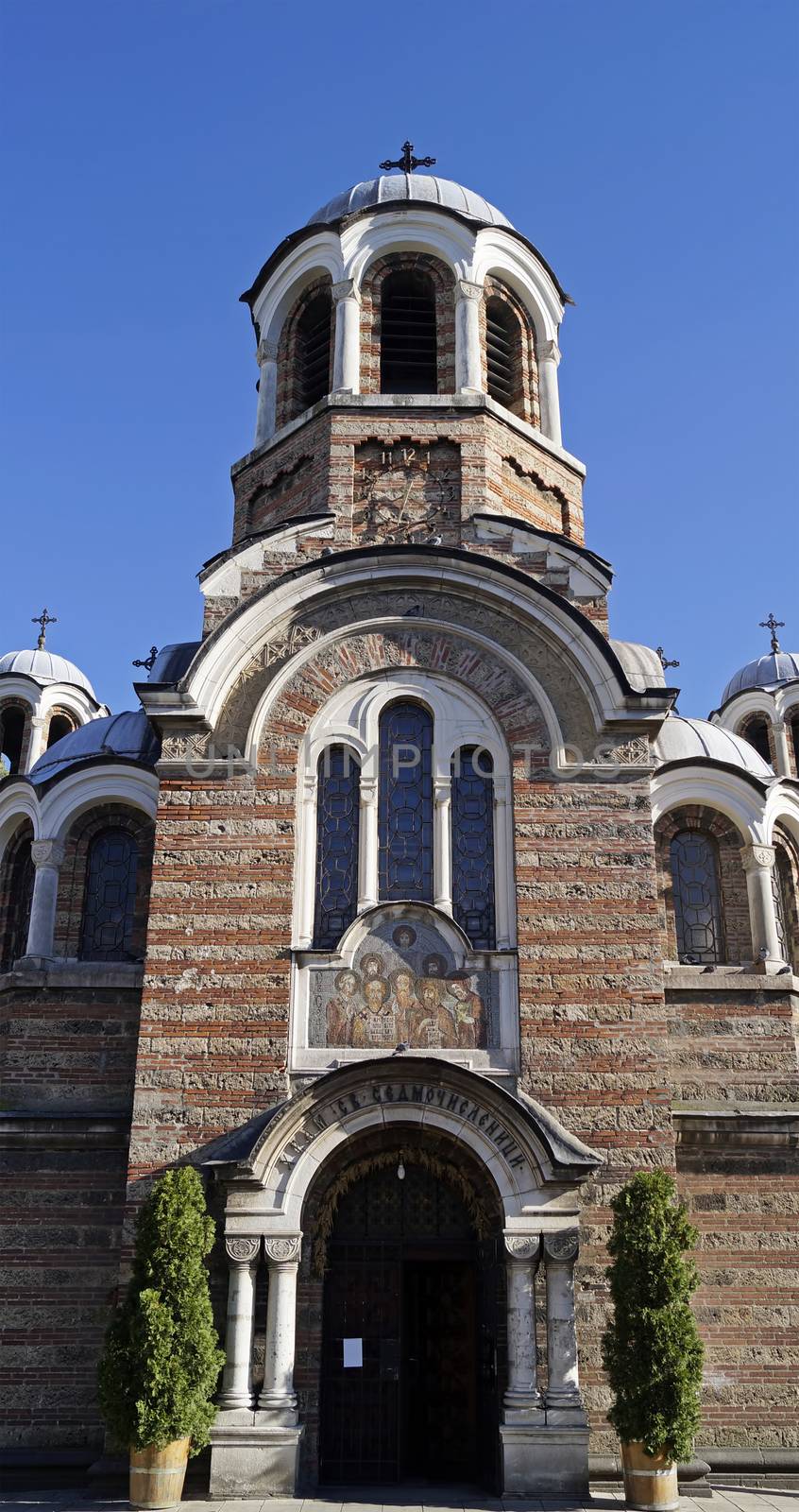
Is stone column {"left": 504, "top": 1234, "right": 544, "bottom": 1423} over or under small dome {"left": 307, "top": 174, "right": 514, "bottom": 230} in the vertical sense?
under

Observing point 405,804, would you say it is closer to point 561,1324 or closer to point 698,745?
point 698,745

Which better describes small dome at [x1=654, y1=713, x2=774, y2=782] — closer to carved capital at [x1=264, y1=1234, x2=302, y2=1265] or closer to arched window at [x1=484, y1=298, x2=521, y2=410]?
arched window at [x1=484, y1=298, x2=521, y2=410]

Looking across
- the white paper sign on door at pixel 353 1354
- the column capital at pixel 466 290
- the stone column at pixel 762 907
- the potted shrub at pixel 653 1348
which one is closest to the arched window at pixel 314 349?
the column capital at pixel 466 290

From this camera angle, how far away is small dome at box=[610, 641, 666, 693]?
17.1m

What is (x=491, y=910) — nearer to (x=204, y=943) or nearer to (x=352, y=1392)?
(x=204, y=943)

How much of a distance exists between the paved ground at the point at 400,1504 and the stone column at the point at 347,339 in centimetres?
1187

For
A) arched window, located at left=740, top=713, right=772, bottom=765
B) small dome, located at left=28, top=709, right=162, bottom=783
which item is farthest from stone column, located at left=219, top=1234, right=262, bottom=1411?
arched window, located at left=740, top=713, right=772, bottom=765

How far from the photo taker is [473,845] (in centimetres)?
1403

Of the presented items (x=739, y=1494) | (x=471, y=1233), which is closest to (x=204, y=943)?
(x=471, y=1233)

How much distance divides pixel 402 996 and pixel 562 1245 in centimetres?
272

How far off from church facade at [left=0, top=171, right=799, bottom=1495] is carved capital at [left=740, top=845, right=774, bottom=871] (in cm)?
12

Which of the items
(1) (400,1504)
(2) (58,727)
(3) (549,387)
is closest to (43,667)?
(2) (58,727)

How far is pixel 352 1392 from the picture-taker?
1257 cm

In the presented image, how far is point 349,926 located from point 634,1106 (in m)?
3.23
